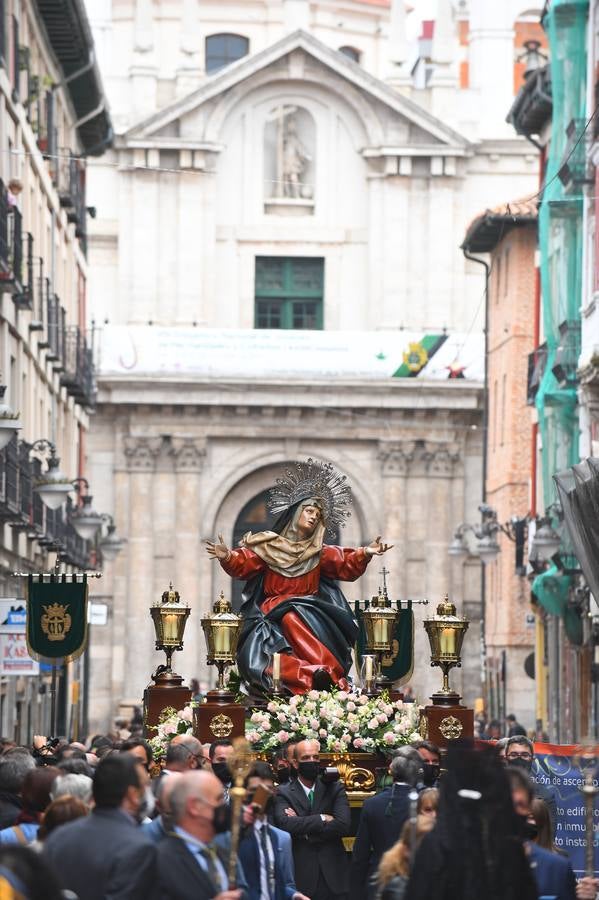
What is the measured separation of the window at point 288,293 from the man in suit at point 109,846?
56037mm

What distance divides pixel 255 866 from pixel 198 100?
53.5 metres

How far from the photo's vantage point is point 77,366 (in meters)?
48.9

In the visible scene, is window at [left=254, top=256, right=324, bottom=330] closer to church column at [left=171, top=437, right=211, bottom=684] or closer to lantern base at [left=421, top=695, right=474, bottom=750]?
church column at [left=171, top=437, right=211, bottom=684]

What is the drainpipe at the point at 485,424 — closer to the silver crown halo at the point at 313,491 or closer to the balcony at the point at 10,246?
the balcony at the point at 10,246

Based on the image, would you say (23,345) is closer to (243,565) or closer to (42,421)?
(42,421)

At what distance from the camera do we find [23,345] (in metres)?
39.4

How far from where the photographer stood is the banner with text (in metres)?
16.5

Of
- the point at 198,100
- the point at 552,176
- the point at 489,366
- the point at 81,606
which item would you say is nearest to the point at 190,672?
the point at 489,366

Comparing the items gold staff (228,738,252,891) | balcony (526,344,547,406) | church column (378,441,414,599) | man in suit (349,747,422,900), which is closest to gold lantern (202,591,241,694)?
man in suit (349,747,422,900)

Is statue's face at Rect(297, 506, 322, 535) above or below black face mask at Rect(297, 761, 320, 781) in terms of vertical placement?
above

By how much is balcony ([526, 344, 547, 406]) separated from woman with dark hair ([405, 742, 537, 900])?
37505mm

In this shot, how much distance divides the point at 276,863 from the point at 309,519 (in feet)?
25.9

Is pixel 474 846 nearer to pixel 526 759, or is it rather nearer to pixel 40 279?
pixel 526 759

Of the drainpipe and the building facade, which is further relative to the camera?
the drainpipe
